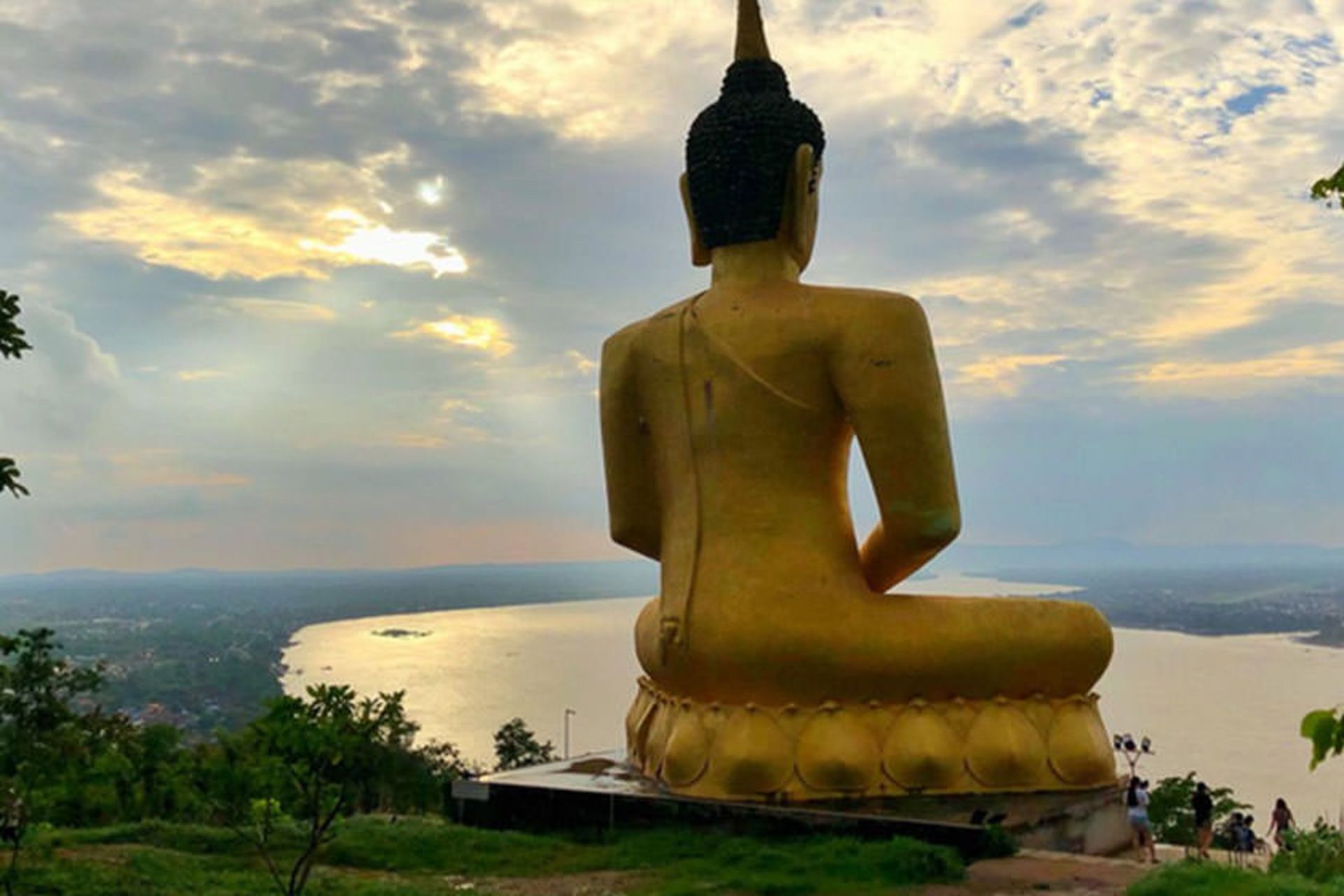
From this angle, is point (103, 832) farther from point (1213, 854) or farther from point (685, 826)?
point (1213, 854)

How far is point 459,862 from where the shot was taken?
9.32 m

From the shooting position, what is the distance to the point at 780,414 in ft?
34.4

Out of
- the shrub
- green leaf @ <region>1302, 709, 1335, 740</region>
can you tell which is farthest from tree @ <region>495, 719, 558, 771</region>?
green leaf @ <region>1302, 709, 1335, 740</region>

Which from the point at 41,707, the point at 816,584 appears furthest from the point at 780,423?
the point at 41,707

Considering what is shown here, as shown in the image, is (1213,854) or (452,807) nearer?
(1213,854)

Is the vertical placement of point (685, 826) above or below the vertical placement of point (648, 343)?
below

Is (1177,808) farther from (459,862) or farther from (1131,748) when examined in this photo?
(459,862)

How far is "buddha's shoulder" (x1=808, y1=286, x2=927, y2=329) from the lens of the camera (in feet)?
33.8

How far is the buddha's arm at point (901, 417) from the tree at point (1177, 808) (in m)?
7.49

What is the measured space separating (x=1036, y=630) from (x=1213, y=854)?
7.88ft

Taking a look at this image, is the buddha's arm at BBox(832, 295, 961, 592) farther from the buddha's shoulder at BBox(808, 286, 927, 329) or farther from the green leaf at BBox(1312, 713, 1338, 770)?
the green leaf at BBox(1312, 713, 1338, 770)

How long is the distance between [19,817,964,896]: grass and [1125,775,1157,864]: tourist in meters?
2.74

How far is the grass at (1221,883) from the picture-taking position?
20.1ft

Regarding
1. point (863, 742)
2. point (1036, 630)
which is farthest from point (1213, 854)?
point (863, 742)
